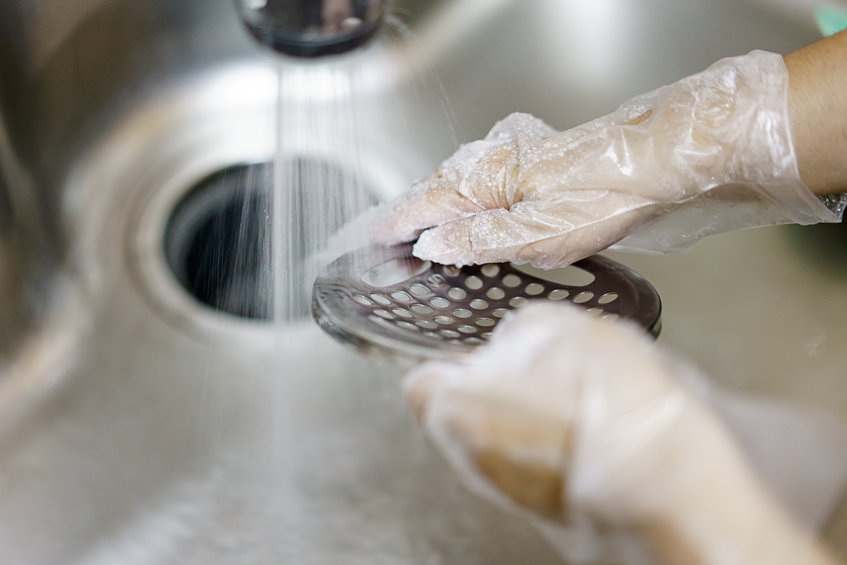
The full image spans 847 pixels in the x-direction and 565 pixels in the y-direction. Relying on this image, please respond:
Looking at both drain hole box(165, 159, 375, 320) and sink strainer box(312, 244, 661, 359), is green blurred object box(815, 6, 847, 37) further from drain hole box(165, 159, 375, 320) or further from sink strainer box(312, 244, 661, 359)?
drain hole box(165, 159, 375, 320)

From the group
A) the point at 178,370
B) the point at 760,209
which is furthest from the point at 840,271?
the point at 178,370

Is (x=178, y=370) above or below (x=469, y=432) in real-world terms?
below

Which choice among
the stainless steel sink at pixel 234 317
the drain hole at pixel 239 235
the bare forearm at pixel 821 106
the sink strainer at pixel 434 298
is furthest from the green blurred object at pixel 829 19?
the drain hole at pixel 239 235

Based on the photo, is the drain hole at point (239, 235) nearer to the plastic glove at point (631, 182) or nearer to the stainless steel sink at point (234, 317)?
the stainless steel sink at point (234, 317)

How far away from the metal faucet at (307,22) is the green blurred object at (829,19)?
0.47 metres

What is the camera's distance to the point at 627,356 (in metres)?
0.36

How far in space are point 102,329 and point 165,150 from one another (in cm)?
19

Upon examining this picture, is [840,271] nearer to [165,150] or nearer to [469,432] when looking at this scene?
[469,432]

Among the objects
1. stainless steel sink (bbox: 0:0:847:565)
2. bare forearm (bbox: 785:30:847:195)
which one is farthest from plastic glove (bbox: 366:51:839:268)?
stainless steel sink (bbox: 0:0:847:565)

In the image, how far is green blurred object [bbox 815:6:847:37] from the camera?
27.2 inches

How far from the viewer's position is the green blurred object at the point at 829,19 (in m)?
0.69

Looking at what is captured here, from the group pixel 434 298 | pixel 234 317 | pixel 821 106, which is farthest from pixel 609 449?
pixel 234 317

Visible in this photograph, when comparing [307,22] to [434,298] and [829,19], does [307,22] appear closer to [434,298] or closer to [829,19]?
[434,298]

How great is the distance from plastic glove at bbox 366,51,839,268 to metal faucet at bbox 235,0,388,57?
17cm
